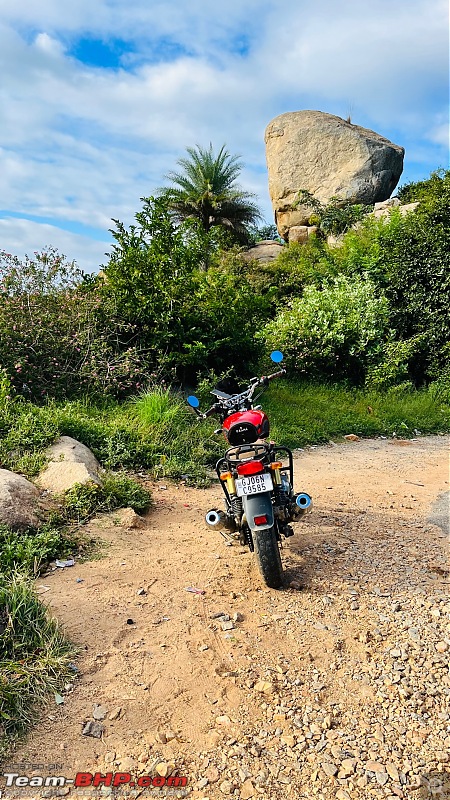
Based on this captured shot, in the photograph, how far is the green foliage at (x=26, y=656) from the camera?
7.94ft

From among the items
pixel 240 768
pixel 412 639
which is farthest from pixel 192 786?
pixel 412 639

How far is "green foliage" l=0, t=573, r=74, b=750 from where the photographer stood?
242 centimetres

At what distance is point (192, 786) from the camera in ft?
6.93

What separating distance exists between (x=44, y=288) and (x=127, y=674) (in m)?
6.19

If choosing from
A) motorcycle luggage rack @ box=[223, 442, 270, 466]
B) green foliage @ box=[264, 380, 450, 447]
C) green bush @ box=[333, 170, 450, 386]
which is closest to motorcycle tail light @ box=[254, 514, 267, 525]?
motorcycle luggage rack @ box=[223, 442, 270, 466]

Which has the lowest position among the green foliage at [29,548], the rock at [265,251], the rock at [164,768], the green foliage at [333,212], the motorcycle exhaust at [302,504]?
the rock at [164,768]

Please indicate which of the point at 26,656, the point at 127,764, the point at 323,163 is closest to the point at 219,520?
the point at 26,656

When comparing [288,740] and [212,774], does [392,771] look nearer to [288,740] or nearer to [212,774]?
[288,740]

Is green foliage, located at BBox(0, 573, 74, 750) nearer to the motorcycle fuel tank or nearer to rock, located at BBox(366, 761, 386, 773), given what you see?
rock, located at BBox(366, 761, 386, 773)

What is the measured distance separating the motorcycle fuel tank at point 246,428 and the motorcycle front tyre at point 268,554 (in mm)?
669

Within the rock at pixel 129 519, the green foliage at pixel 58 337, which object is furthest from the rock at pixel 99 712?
the green foliage at pixel 58 337

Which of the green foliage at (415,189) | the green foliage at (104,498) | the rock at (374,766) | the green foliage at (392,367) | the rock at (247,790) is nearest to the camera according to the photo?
the rock at (247,790)

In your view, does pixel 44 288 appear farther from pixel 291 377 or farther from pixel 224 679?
pixel 224 679

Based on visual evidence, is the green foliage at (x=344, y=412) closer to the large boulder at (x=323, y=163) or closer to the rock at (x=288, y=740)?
the rock at (x=288, y=740)
